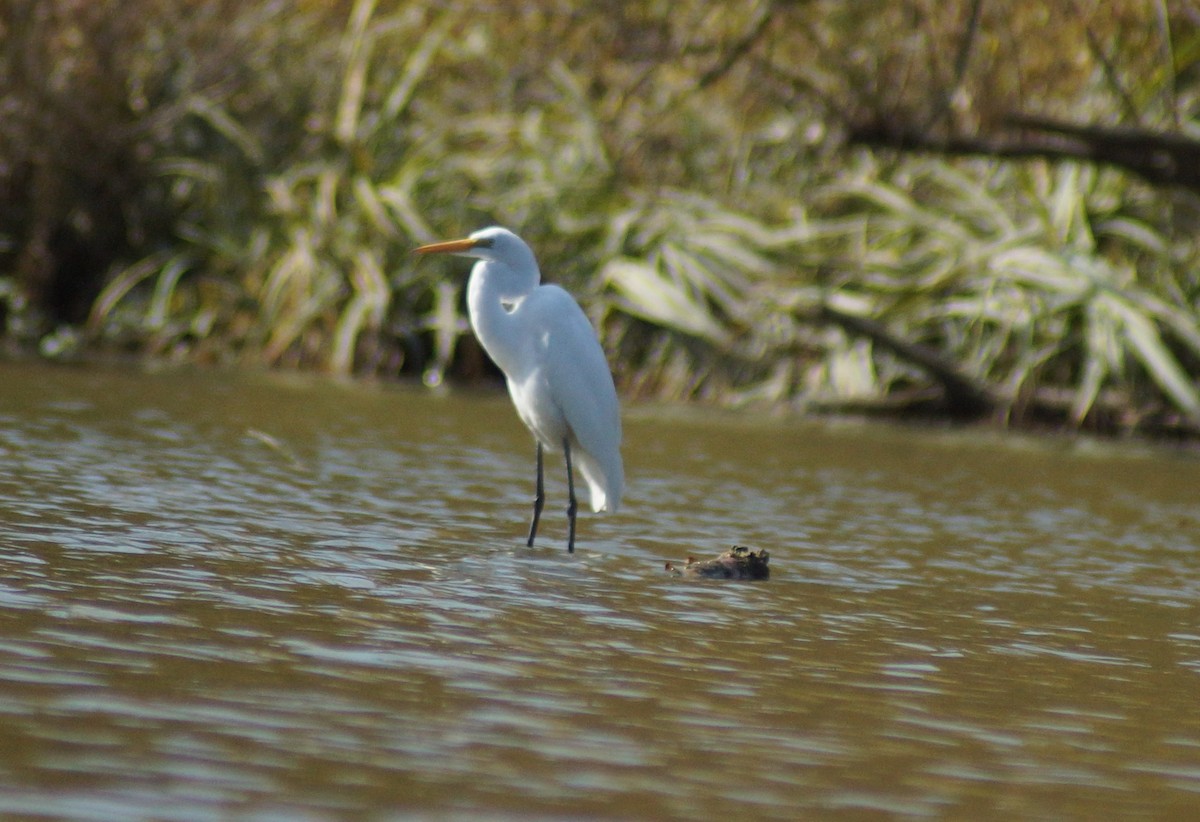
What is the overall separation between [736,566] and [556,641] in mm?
1265

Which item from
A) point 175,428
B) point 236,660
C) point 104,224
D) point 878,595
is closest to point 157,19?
point 104,224

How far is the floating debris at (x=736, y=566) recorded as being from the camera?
5.77 m

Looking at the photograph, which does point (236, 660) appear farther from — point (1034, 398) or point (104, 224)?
point (104, 224)

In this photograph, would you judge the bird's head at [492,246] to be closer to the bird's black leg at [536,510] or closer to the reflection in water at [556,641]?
the bird's black leg at [536,510]

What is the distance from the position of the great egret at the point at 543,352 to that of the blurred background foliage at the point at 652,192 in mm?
4347

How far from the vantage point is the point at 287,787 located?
317 cm

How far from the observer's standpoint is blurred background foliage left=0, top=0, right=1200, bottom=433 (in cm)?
1227

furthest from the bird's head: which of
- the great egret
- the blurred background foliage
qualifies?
the blurred background foliage

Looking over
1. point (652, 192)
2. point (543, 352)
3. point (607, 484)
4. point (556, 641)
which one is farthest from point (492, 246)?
point (652, 192)

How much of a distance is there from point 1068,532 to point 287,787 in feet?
17.0

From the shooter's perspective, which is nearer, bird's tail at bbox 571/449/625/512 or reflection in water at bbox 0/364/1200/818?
reflection in water at bbox 0/364/1200/818

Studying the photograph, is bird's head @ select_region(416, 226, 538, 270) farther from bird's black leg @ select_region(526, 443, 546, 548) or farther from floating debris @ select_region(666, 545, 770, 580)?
floating debris @ select_region(666, 545, 770, 580)

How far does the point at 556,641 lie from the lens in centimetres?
464

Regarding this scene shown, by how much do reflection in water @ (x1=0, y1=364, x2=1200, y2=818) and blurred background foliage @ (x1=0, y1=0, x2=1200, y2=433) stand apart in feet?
12.6
